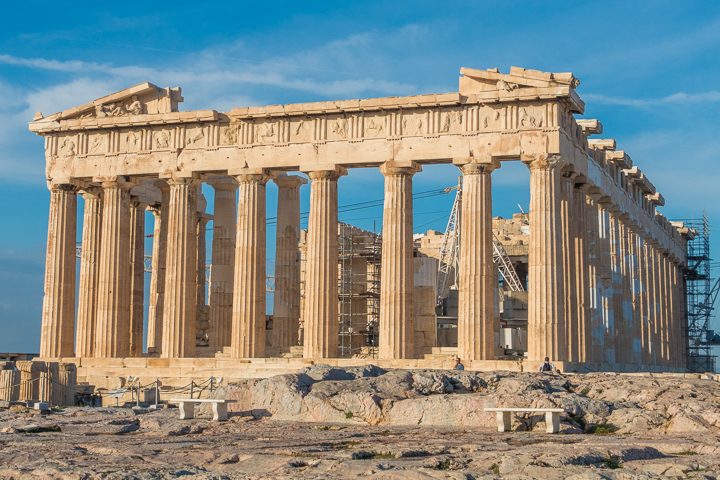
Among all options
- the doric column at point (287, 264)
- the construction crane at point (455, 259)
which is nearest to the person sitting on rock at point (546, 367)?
the doric column at point (287, 264)

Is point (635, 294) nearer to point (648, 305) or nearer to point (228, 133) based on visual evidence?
point (648, 305)

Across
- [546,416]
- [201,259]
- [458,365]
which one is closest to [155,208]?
[201,259]

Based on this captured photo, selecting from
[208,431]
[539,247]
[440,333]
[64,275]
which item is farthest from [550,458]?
[440,333]

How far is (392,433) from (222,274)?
31.3m

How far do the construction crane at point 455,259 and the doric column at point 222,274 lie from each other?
14.5 m

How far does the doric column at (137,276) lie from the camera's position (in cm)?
5397

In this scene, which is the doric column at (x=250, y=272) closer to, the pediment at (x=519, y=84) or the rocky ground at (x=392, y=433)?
the pediment at (x=519, y=84)

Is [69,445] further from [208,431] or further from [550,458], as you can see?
[550,458]

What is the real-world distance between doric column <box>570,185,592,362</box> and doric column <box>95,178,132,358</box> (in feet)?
62.7

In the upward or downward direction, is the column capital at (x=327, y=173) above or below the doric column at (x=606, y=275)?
above

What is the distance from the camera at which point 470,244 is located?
1745 inches

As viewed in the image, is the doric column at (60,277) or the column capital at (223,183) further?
the column capital at (223,183)

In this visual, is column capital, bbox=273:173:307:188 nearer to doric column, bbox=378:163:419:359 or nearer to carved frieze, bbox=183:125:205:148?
carved frieze, bbox=183:125:205:148

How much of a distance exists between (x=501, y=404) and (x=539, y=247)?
1948 cm
